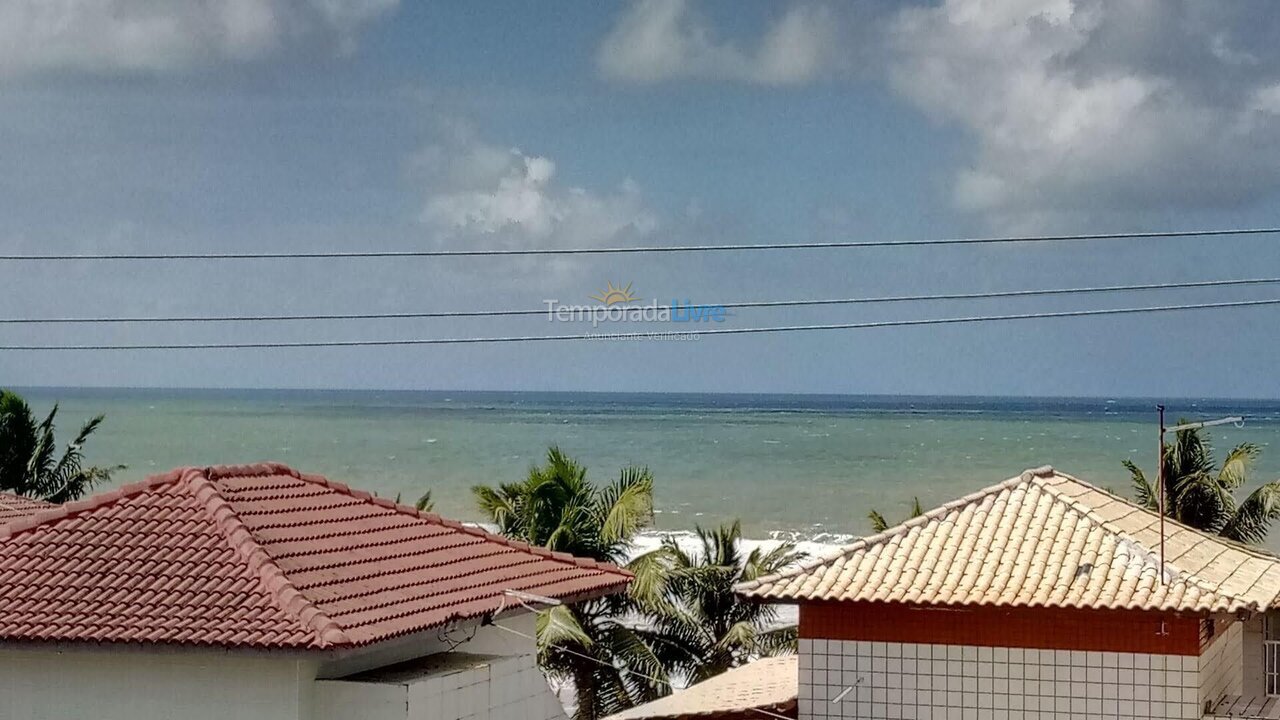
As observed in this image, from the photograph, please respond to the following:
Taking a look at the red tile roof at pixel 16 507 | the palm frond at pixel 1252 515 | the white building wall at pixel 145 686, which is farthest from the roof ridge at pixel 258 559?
the palm frond at pixel 1252 515

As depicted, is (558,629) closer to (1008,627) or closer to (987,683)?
(987,683)

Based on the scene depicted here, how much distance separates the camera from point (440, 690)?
46.6ft

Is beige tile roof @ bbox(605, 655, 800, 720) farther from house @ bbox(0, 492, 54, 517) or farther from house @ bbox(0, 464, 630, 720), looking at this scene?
house @ bbox(0, 492, 54, 517)

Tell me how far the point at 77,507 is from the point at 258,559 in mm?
2143

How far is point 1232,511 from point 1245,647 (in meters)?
13.0

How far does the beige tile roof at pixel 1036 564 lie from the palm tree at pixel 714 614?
8514 millimetres

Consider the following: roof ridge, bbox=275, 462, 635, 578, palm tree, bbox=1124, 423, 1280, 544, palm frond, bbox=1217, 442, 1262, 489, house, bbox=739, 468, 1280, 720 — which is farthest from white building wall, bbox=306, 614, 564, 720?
palm frond, bbox=1217, 442, 1262, 489

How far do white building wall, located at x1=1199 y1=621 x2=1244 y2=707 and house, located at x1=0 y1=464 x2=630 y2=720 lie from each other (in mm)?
5766

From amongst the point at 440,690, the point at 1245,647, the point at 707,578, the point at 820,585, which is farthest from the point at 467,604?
the point at 707,578

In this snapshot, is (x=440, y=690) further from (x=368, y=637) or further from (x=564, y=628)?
(x=564, y=628)

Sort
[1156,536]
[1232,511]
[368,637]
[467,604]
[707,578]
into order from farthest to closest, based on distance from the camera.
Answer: [1232,511]
[707,578]
[1156,536]
[467,604]
[368,637]

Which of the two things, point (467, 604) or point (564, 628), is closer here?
point (467, 604)

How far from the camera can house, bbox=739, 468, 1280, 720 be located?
14844mm

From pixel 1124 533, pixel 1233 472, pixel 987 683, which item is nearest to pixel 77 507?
pixel 987 683
